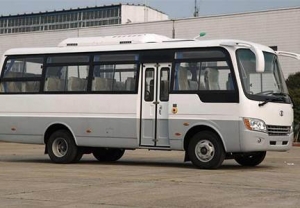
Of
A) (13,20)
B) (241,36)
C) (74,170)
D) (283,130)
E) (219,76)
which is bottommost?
(74,170)

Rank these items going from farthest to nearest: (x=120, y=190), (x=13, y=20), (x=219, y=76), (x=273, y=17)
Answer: (x=13, y=20) → (x=273, y=17) → (x=219, y=76) → (x=120, y=190)

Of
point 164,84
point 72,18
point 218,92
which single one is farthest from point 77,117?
point 72,18

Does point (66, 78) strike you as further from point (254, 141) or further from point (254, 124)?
point (254, 141)

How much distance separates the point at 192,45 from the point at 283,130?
2.93m

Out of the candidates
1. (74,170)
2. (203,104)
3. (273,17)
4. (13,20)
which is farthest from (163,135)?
(13,20)

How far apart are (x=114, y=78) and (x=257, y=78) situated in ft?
12.1

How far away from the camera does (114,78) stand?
54.6 ft

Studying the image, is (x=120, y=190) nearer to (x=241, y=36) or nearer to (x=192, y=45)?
(x=192, y=45)

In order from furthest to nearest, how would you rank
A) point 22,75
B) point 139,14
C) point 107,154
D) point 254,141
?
1. point 139,14
2. point 107,154
3. point 22,75
4. point 254,141

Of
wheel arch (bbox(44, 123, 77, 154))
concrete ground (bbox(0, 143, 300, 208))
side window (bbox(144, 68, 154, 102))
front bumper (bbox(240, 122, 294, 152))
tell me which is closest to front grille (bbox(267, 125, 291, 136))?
front bumper (bbox(240, 122, 294, 152))

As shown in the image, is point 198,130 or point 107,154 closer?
point 198,130

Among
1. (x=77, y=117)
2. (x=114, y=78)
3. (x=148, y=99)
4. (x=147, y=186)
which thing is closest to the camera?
(x=147, y=186)

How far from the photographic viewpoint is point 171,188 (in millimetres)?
11492

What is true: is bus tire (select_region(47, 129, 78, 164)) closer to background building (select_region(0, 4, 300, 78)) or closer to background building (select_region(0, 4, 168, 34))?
background building (select_region(0, 4, 300, 78))
